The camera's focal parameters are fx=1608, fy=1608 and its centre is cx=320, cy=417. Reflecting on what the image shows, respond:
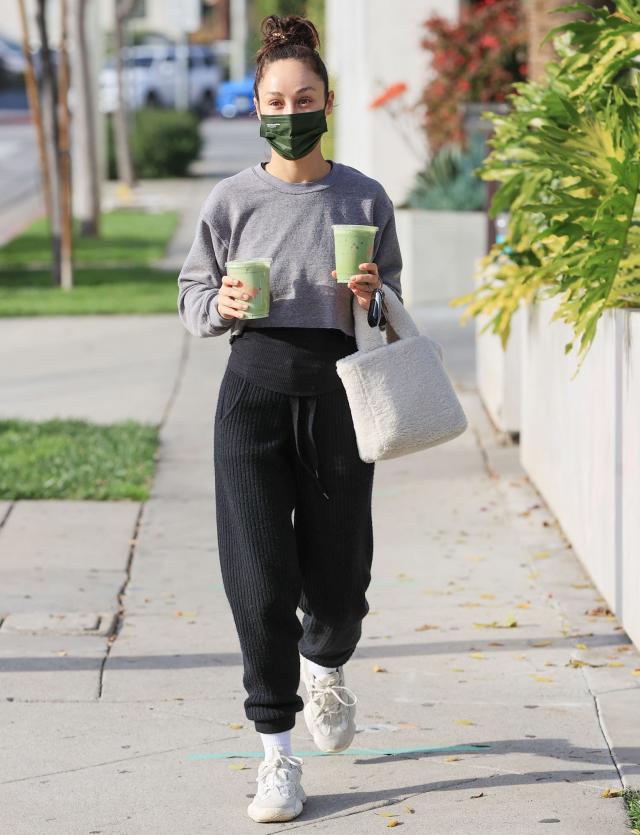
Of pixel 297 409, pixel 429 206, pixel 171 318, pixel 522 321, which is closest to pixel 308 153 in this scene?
pixel 297 409

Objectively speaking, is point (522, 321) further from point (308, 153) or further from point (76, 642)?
point (308, 153)

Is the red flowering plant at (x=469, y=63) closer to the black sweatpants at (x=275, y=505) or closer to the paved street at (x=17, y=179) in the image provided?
the paved street at (x=17, y=179)

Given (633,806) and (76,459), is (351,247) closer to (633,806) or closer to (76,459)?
(633,806)

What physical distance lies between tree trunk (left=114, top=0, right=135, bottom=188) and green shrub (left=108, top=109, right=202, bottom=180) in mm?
1146

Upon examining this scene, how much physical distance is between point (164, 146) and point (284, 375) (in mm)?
26907

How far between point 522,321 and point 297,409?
458 centimetres

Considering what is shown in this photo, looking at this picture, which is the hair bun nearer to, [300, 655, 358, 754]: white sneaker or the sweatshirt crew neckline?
the sweatshirt crew neckline

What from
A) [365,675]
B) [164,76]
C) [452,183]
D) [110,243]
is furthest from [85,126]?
[164,76]

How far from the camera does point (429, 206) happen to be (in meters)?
14.5

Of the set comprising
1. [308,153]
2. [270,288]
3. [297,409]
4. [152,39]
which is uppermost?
[308,153]

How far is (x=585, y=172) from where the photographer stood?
592 cm

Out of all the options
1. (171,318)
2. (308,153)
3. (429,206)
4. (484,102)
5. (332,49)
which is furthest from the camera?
(332,49)

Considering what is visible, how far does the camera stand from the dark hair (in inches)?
156

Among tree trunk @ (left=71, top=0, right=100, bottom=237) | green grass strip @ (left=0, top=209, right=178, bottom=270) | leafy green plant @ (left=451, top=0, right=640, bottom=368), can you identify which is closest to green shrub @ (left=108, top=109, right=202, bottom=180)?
green grass strip @ (left=0, top=209, right=178, bottom=270)
